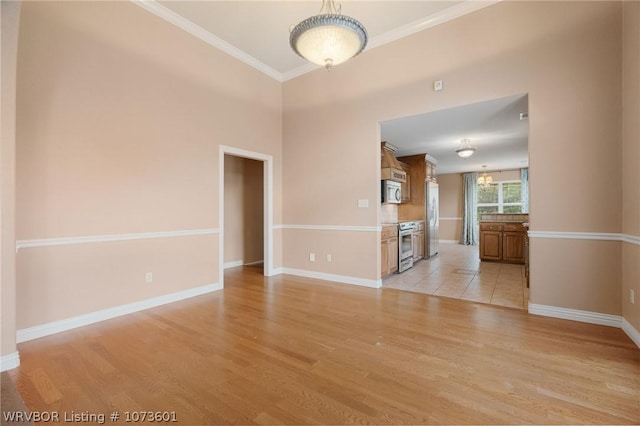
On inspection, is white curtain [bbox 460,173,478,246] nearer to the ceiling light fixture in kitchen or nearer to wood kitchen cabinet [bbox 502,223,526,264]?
the ceiling light fixture in kitchen

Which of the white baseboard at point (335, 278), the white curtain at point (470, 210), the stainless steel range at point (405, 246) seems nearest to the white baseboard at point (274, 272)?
the white baseboard at point (335, 278)

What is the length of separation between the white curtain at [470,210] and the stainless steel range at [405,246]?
17.8 ft

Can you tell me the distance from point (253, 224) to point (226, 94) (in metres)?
2.98

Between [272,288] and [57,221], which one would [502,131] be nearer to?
[272,288]

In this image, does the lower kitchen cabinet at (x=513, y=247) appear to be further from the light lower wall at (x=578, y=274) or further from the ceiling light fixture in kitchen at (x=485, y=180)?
the ceiling light fixture in kitchen at (x=485, y=180)

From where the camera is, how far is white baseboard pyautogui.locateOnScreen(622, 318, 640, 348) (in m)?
2.31

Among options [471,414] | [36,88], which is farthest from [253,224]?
[471,414]

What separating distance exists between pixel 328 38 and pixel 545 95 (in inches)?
99.2

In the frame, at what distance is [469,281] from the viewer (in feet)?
14.8

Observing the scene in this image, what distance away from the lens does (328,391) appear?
1.74 metres

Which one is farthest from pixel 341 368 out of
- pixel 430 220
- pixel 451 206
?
pixel 451 206

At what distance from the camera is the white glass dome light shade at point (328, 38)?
2.21 m

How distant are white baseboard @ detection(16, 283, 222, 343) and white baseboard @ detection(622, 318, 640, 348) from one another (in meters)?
4.66

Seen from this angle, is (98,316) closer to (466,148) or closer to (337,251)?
(337,251)
